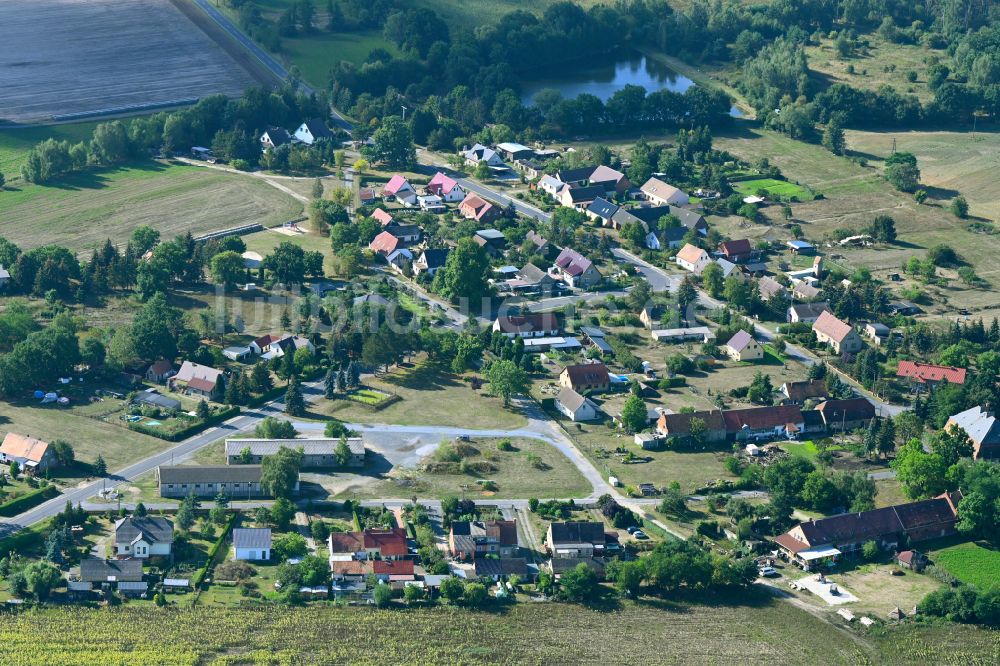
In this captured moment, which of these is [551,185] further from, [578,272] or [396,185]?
[578,272]

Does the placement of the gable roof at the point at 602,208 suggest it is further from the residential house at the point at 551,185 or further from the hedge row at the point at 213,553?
the hedge row at the point at 213,553

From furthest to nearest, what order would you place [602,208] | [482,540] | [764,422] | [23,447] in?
[602,208], [764,422], [23,447], [482,540]

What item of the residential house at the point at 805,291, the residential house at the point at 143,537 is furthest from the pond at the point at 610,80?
the residential house at the point at 143,537

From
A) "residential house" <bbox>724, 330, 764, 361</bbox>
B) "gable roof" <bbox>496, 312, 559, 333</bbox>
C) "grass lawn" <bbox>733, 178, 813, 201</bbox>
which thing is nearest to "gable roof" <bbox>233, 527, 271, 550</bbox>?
"gable roof" <bbox>496, 312, 559, 333</bbox>

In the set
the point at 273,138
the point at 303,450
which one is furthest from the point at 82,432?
the point at 273,138

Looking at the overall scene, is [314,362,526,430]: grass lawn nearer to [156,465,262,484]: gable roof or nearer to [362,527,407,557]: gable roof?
[156,465,262,484]: gable roof

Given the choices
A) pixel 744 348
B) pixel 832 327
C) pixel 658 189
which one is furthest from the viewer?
pixel 658 189

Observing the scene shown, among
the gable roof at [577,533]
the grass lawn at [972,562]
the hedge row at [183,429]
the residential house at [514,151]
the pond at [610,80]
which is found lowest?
the hedge row at [183,429]
